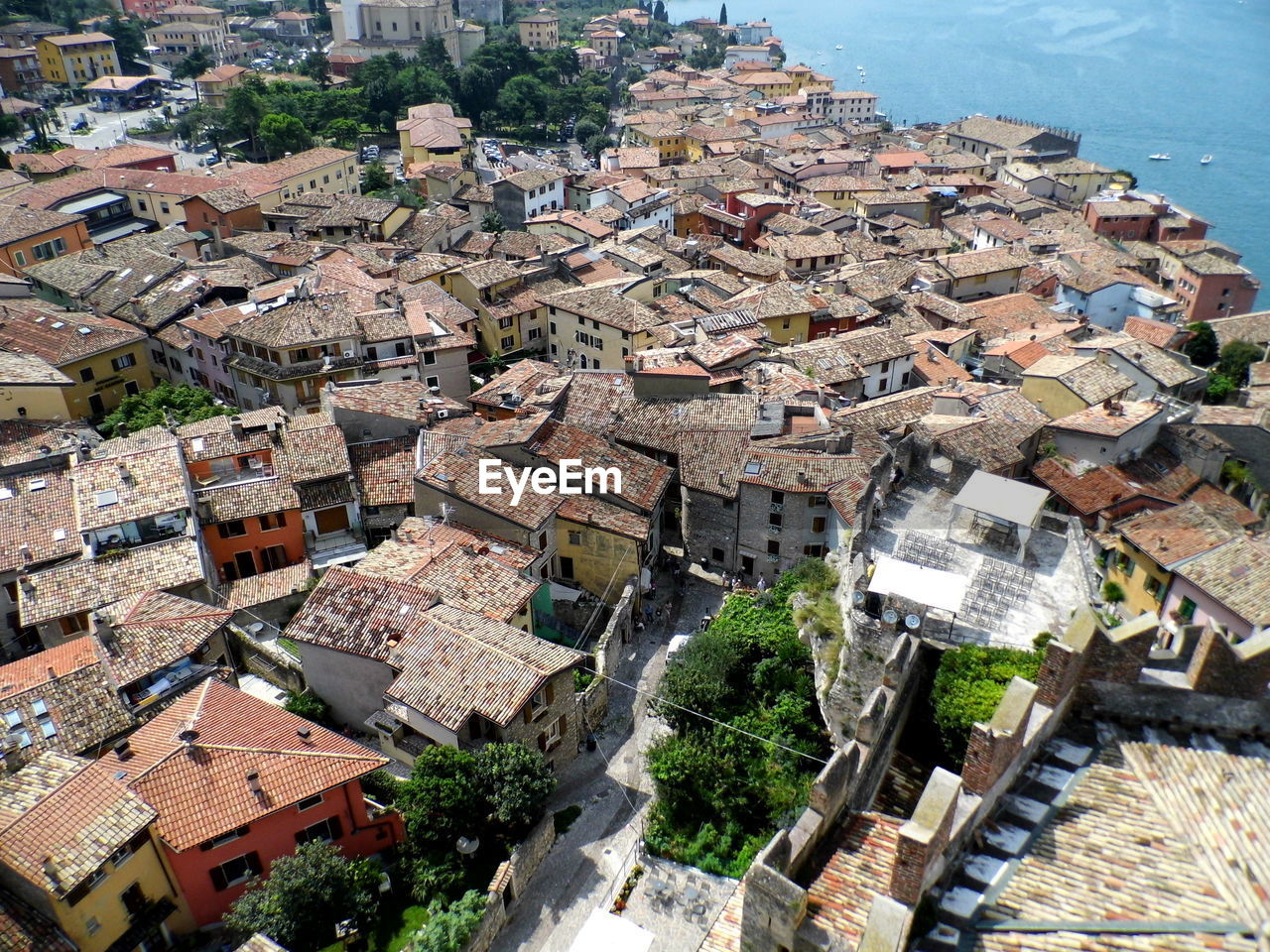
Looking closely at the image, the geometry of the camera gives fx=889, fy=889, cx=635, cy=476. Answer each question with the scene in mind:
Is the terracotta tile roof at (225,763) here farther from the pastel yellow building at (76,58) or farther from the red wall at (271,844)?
the pastel yellow building at (76,58)

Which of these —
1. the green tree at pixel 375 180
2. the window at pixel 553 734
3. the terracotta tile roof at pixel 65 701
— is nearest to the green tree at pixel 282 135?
the green tree at pixel 375 180

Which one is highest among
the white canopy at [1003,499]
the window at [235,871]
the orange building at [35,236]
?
the white canopy at [1003,499]

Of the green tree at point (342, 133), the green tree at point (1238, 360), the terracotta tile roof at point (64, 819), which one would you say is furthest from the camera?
the green tree at point (342, 133)

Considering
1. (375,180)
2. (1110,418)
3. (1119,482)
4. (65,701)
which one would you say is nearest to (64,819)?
(65,701)

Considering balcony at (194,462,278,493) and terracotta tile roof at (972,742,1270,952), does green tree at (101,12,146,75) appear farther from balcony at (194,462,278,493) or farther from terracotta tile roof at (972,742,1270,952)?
terracotta tile roof at (972,742,1270,952)

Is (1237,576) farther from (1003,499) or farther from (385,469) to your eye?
(385,469)

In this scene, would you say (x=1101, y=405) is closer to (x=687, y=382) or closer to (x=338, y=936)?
(x=687, y=382)
